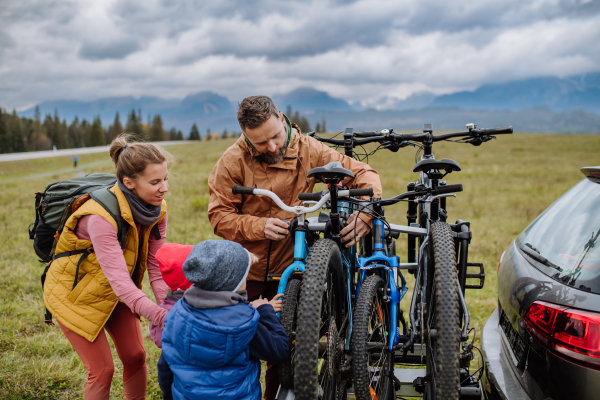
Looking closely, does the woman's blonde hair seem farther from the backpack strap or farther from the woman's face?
the backpack strap

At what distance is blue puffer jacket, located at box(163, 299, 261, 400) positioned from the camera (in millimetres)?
1947

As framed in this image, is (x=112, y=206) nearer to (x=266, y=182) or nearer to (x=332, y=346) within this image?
(x=266, y=182)

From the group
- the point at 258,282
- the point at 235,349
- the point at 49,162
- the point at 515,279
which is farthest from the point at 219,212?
the point at 49,162

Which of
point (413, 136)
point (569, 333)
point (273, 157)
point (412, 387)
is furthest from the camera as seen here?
point (413, 136)

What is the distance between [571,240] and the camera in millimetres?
2264

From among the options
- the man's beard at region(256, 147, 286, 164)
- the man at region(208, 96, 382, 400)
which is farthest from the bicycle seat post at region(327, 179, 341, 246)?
the man's beard at region(256, 147, 286, 164)

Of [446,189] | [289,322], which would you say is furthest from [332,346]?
[446,189]

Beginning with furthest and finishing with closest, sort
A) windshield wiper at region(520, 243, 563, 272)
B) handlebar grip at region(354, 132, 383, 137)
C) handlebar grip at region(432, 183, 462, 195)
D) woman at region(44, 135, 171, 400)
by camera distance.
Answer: handlebar grip at region(354, 132, 383, 137)
handlebar grip at region(432, 183, 462, 195)
woman at region(44, 135, 171, 400)
windshield wiper at region(520, 243, 563, 272)

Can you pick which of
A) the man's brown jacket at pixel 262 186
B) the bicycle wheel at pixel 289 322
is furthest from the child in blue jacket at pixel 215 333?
the man's brown jacket at pixel 262 186

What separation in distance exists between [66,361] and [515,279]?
414 centimetres

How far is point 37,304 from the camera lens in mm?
5246

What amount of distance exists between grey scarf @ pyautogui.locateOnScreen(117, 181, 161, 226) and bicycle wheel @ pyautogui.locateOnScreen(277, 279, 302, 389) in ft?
3.45

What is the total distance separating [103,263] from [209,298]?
34.0 inches

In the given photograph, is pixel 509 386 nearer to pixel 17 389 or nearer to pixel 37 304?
pixel 17 389
